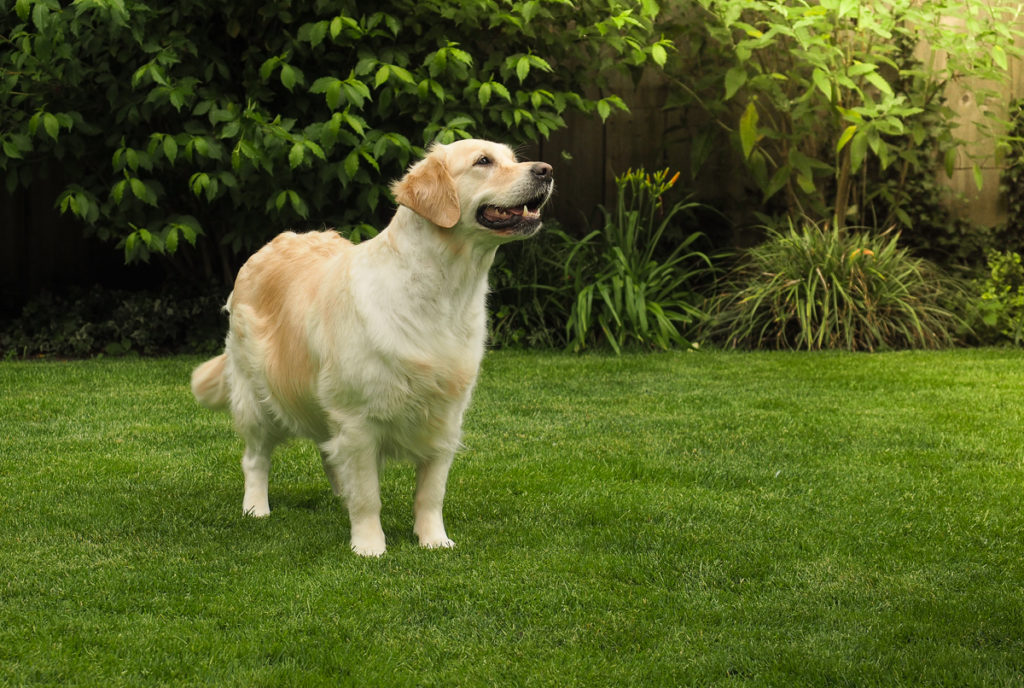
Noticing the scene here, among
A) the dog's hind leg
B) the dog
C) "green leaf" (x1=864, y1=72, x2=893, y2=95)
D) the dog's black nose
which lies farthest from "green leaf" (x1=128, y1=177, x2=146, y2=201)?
"green leaf" (x1=864, y1=72, x2=893, y2=95)

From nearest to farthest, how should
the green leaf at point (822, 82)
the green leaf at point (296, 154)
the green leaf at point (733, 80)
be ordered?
the green leaf at point (296, 154), the green leaf at point (822, 82), the green leaf at point (733, 80)

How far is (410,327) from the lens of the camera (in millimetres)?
3453

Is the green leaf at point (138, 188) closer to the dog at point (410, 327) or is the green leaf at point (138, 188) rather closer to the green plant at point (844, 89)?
the dog at point (410, 327)

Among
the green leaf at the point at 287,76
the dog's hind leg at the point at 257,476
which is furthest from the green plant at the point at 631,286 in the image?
the dog's hind leg at the point at 257,476

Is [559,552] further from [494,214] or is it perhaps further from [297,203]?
[297,203]

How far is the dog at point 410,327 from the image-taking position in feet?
11.3

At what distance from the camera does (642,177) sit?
7.75 meters

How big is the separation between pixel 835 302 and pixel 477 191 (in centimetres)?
460

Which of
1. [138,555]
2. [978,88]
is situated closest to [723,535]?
[138,555]

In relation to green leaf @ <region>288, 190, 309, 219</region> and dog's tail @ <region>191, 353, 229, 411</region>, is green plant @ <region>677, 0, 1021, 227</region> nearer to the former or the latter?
green leaf @ <region>288, 190, 309, 219</region>

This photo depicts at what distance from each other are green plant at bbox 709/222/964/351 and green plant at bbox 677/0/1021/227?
0.59 m

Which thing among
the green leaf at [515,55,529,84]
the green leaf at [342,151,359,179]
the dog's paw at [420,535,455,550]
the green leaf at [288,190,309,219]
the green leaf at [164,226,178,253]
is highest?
the green leaf at [515,55,529,84]

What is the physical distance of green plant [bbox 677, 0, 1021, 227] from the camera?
24.7 ft

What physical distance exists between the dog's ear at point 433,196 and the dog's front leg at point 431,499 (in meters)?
0.84
